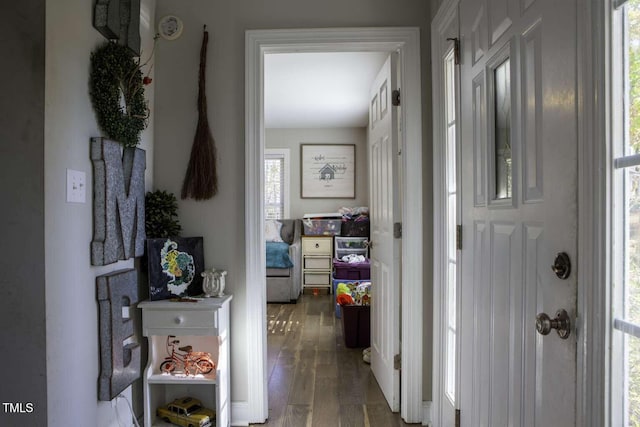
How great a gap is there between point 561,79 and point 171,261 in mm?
1853

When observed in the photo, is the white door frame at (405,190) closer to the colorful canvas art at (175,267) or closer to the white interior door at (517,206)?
the colorful canvas art at (175,267)

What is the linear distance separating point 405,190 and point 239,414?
5.11 feet

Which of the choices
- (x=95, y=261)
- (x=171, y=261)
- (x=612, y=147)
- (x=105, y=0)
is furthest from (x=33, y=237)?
(x=612, y=147)

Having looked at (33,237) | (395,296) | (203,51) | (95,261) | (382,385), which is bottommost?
(382,385)

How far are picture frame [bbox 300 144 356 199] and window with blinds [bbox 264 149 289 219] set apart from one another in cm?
26

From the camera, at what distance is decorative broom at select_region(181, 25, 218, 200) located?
2186 mm

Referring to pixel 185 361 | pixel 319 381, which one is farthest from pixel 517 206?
pixel 319 381

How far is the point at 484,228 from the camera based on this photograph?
57.7 inches

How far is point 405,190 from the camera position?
2.24 metres

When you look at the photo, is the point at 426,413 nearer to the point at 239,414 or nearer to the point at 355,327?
the point at 239,414

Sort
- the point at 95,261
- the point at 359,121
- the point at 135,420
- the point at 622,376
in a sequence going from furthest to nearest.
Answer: the point at 359,121, the point at 135,420, the point at 95,261, the point at 622,376

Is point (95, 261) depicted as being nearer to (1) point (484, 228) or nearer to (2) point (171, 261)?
(2) point (171, 261)

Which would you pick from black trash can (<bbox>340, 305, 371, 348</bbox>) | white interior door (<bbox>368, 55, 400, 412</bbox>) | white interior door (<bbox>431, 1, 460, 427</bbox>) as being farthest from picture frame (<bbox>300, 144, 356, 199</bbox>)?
white interior door (<bbox>431, 1, 460, 427</bbox>)

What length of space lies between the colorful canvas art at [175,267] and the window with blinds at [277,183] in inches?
169
